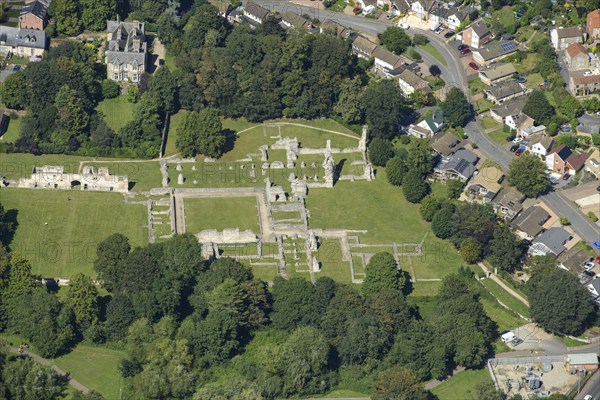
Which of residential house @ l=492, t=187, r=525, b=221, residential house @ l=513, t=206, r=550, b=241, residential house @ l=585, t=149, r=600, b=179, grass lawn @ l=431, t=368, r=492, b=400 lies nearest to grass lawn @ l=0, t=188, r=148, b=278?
grass lawn @ l=431, t=368, r=492, b=400

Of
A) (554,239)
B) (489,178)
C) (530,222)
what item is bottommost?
(554,239)

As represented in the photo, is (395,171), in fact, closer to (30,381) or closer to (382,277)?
(382,277)

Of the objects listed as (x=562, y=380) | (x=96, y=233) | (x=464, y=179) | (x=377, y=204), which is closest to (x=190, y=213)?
(x=96, y=233)

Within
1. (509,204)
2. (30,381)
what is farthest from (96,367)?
(509,204)

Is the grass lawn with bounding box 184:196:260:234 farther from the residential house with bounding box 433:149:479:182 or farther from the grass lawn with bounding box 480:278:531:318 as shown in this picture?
the grass lawn with bounding box 480:278:531:318

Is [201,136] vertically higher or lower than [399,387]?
higher

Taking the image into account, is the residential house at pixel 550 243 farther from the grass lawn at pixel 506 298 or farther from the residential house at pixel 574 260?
the grass lawn at pixel 506 298
